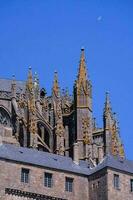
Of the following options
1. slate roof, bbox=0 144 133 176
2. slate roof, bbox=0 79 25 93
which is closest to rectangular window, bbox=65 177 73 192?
slate roof, bbox=0 144 133 176

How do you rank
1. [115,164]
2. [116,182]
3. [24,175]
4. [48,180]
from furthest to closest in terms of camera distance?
[115,164] < [48,180] < [116,182] < [24,175]

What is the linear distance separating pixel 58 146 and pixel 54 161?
36.0 feet

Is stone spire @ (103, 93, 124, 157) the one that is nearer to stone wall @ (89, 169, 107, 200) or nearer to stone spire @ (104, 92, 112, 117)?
stone spire @ (104, 92, 112, 117)

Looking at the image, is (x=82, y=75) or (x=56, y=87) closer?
(x=82, y=75)

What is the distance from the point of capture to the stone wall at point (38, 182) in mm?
60312

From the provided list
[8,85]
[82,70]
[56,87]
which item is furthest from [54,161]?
[8,85]

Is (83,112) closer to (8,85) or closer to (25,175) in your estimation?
(8,85)

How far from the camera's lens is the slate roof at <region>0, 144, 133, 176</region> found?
6227cm

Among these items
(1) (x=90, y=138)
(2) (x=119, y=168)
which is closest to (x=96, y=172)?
(2) (x=119, y=168)

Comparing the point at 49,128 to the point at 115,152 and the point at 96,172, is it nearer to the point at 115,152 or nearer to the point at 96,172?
the point at 115,152

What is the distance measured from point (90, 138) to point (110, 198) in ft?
50.0

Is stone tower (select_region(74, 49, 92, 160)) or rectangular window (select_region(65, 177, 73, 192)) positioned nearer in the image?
rectangular window (select_region(65, 177, 73, 192))

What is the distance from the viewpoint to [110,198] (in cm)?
6156

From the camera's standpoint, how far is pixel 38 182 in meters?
62.1
